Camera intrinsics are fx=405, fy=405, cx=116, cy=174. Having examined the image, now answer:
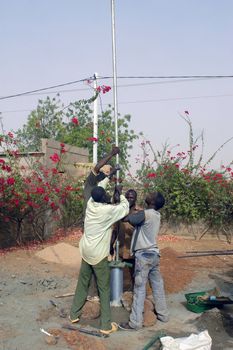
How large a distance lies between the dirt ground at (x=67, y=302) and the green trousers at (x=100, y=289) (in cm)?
21

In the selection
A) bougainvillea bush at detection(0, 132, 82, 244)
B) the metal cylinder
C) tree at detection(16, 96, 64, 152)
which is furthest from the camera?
tree at detection(16, 96, 64, 152)

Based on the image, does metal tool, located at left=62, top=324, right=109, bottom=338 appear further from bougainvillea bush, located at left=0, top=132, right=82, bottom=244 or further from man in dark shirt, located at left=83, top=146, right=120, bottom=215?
bougainvillea bush, located at left=0, top=132, right=82, bottom=244

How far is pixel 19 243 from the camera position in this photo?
10.3 m

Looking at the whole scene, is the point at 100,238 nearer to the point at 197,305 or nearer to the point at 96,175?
the point at 96,175

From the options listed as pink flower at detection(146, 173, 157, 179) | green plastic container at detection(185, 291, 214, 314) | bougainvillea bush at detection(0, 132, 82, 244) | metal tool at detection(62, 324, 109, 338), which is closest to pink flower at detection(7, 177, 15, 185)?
bougainvillea bush at detection(0, 132, 82, 244)

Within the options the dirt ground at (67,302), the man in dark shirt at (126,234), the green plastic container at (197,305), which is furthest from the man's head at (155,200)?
the dirt ground at (67,302)

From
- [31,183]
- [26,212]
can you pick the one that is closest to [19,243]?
[26,212]

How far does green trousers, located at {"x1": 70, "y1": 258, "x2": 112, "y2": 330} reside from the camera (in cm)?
520

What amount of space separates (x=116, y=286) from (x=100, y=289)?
2.26ft

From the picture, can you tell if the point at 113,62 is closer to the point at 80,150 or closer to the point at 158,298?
the point at 158,298

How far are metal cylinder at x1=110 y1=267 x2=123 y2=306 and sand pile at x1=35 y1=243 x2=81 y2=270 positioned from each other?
2676 millimetres

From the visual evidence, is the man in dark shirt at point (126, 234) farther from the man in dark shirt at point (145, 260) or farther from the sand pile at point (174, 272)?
the sand pile at point (174, 272)

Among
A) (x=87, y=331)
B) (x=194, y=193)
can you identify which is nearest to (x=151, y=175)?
(x=194, y=193)

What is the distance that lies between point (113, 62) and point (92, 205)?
7.53ft
